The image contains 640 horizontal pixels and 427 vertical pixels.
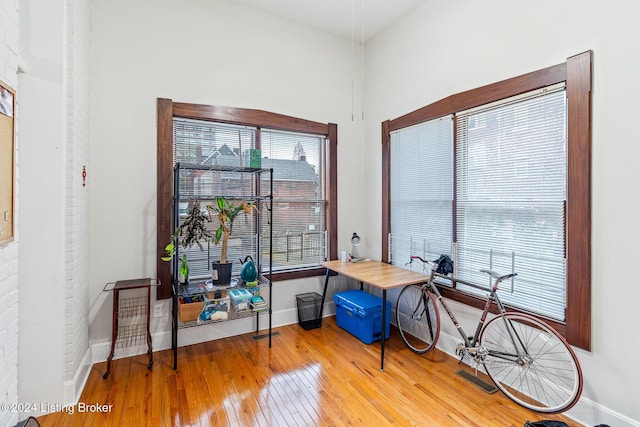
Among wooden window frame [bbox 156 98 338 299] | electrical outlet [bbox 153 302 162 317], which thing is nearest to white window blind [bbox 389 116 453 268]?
wooden window frame [bbox 156 98 338 299]

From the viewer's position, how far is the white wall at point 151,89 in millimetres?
2666

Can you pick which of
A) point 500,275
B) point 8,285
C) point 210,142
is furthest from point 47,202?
point 500,275

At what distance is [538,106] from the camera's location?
2232 millimetres

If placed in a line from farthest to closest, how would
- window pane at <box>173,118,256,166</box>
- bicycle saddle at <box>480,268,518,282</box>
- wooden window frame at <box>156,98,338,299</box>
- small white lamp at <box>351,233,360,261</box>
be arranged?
small white lamp at <box>351,233,360,261</box>
window pane at <box>173,118,256,166</box>
wooden window frame at <box>156,98,338,299</box>
bicycle saddle at <box>480,268,518,282</box>

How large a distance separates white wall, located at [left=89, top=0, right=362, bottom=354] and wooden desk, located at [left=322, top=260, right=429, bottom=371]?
0.67m

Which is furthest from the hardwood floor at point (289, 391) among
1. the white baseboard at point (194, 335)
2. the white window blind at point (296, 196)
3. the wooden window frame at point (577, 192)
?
the white window blind at point (296, 196)

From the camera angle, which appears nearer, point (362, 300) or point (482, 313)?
point (482, 313)

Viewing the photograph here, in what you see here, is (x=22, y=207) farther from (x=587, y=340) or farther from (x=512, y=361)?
(x=587, y=340)

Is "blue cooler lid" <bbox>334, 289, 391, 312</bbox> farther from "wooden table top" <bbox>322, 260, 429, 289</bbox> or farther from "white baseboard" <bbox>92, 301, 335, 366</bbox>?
"white baseboard" <bbox>92, 301, 335, 366</bbox>

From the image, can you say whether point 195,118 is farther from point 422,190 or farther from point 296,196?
point 422,190

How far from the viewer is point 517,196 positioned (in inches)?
92.8

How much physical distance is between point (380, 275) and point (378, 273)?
0.08 meters

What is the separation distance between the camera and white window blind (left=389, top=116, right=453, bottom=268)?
2930 millimetres

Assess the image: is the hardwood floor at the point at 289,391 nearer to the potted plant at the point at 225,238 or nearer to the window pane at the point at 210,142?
the potted plant at the point at 225,238
